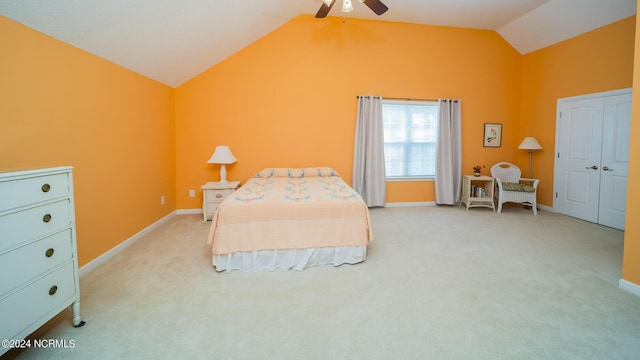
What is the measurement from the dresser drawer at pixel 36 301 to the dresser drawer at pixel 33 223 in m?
0.25

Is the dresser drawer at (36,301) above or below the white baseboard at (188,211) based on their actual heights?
above

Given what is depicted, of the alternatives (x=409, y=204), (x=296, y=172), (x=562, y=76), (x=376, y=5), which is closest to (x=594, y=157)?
(x=562, y=76)

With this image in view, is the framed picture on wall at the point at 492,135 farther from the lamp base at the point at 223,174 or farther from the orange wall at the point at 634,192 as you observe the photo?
the lamp base at the point at 223,174

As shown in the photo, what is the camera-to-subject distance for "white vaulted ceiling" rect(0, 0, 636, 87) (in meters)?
2.29

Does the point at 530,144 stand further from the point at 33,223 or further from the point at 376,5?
the point at 33,223

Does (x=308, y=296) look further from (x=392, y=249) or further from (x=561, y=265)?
Result: (x=561, y=265)

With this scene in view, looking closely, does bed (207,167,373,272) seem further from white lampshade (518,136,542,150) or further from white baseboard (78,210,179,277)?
white lampshade (518,136,542,150)

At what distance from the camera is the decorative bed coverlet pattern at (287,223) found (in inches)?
103

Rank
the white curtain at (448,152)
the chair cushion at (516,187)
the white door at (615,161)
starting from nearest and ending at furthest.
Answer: the white door at (615,161), the chair cushion at (516,187), the white curtain at (448,152)

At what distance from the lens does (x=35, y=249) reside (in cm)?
151

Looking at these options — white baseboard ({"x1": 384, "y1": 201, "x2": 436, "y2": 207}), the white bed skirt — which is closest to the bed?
the white bed skirt

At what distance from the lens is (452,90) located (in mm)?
5262

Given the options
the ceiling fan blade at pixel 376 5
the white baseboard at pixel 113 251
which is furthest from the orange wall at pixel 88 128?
the ceiling fan blade at pixel 376 5

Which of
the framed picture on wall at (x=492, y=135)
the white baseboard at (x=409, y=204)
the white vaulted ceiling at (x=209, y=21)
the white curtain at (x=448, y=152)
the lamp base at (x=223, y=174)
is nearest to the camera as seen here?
the white vaulted ceiling at (x=209, y=21)
